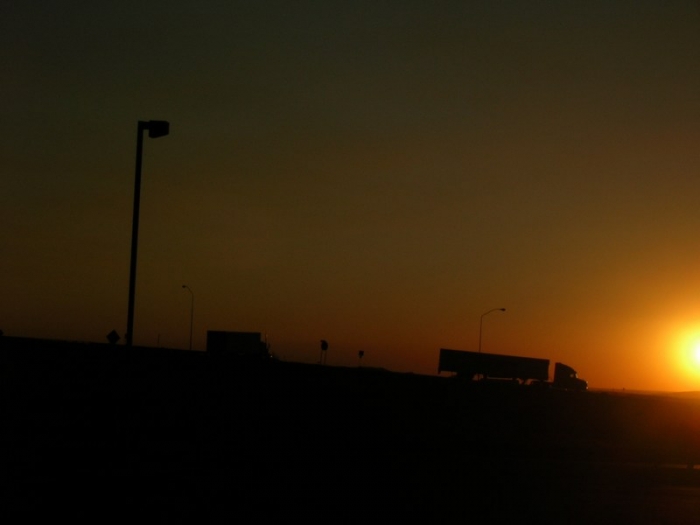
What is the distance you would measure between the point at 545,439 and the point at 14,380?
20899mm

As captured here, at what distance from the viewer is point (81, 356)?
1485 inches

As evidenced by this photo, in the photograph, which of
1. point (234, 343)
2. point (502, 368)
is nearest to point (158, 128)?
point (234, 343)

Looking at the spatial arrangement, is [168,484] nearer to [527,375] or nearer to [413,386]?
[413,386]

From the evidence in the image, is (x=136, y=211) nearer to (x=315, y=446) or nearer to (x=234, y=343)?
(x=315, y=446)

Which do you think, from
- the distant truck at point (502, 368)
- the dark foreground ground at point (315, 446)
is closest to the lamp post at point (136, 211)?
the dark foreground ground at point (315, 446)

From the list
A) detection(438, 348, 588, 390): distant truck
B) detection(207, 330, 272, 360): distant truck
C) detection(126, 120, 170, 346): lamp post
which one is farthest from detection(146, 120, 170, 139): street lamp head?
detection(438, 348, 588, 390): distant truck

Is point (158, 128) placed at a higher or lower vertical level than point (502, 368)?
higher

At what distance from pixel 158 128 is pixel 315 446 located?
35.5 ft

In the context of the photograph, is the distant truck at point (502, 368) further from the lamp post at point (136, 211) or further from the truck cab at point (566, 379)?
the lamp post at point (136, 211)

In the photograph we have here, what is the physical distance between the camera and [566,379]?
8850 centimetres

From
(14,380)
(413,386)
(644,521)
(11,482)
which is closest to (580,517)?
(644,521)

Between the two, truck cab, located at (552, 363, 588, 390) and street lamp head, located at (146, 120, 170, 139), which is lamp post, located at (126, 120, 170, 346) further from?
truck cab, located at (552, 363, 588, 390)

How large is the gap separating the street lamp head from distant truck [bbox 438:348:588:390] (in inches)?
2586

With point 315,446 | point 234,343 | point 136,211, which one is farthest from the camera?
point 234,343
